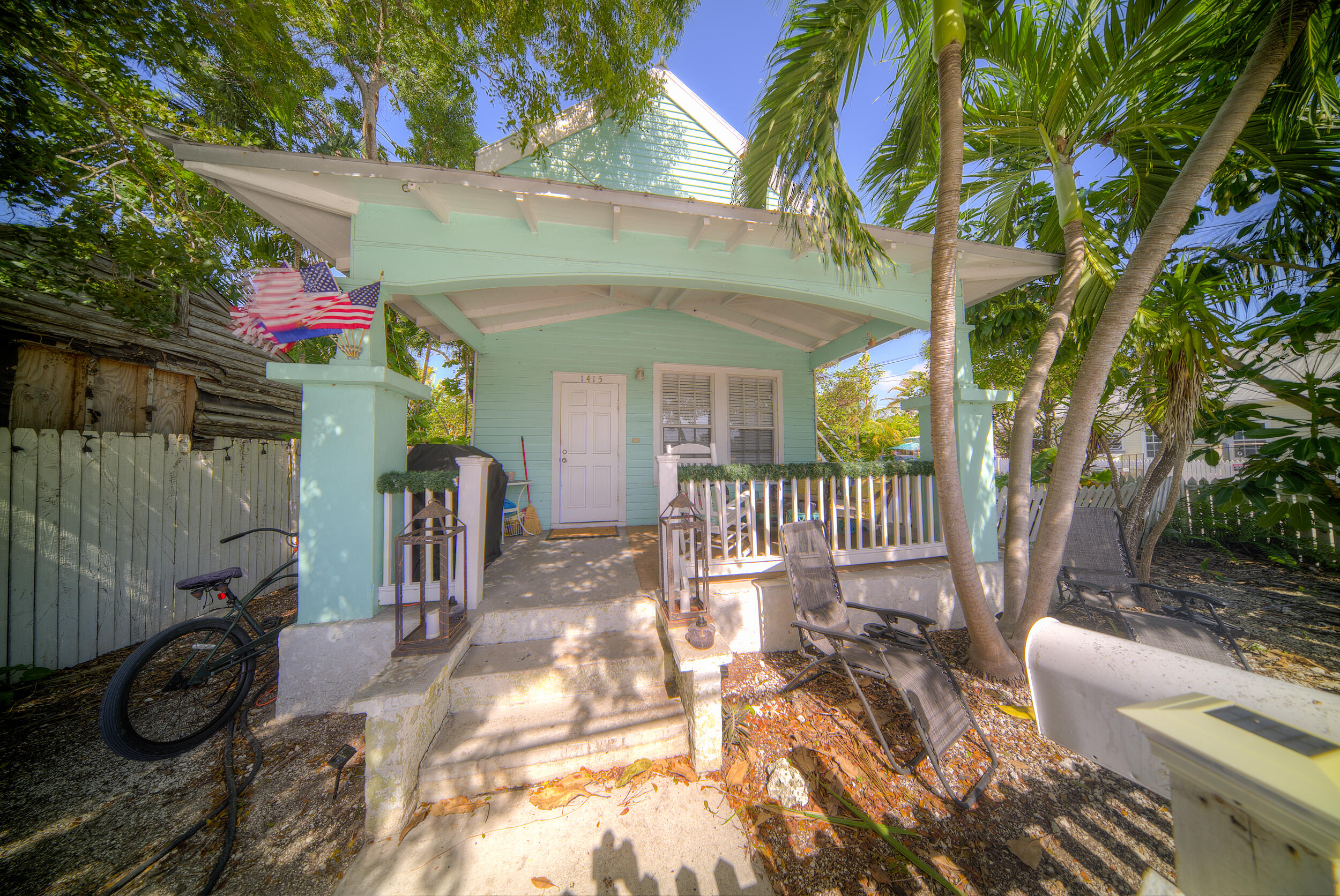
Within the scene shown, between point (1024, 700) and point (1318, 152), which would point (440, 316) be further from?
point (1318, 152)

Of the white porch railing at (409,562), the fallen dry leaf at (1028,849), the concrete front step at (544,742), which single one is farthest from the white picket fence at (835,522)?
the fallen dry leaf at (1028,849)

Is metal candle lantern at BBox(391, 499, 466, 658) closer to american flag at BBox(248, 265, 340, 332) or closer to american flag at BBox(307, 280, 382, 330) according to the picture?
american flag at BBox(307, 280, 382, 330)

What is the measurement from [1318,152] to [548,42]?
7.09 metres

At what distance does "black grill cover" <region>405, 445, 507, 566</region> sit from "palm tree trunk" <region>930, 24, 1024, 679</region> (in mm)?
3310

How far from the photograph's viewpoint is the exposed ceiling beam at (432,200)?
2.90 metres

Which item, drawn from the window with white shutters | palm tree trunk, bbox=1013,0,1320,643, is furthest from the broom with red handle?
palm tree trunk, bbox=1013,0,1320,643

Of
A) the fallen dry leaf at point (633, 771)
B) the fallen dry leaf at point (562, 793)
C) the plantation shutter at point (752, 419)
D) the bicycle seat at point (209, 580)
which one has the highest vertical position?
the plantation shutter at point (752, 419)

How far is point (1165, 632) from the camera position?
9.53 ft

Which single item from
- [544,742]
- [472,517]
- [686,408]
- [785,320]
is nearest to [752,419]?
[686,408]

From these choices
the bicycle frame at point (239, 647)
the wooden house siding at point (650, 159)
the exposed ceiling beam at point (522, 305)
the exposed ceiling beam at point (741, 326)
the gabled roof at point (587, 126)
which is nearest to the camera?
the bicycle frame at point (239, 647)

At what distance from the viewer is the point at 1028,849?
183 centimetres

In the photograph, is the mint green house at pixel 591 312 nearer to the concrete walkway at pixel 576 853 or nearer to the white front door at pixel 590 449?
the white front door at pixel 590 449

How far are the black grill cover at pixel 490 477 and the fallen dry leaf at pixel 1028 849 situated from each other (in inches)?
135

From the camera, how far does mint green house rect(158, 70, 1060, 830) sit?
2.85 metres
